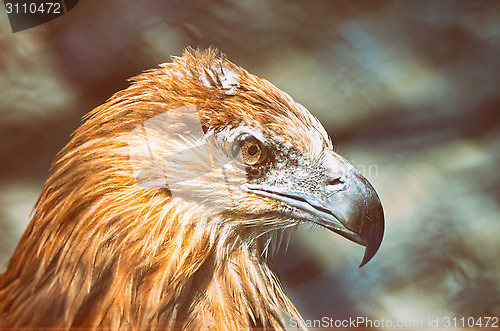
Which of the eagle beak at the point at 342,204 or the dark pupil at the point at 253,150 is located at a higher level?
the dark pupil at the point at 253,150

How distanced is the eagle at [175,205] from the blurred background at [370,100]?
0.29 metres

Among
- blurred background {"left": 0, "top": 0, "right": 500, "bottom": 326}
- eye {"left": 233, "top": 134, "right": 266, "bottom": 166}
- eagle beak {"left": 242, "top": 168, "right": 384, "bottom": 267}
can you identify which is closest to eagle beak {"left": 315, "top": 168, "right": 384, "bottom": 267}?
eagle beak {"left": 242, "top": 168, "right": 384, "bottom": 267}

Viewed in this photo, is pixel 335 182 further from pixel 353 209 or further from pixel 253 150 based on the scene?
pixel 253 150

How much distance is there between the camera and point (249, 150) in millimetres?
1318

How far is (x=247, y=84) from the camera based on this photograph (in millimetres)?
1370

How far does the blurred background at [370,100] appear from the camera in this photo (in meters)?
1.60

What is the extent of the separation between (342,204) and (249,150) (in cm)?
29

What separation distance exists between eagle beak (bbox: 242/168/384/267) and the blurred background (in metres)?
0.35

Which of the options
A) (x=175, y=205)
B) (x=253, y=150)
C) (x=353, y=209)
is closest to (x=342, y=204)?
(x=353, y=209)

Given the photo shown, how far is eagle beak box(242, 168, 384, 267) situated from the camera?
52.2 inches

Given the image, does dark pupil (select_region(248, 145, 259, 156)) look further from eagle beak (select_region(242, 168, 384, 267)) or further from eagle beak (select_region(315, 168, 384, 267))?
eagle beak (select_region(315, 168, 384, 267))

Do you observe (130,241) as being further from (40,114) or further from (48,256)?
(40,114)

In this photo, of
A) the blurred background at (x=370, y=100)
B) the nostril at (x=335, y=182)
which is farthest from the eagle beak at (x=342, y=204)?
the blurred background at (x=370, y=100)

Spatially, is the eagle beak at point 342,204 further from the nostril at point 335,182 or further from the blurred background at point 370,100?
the blurred background at point 370,100
